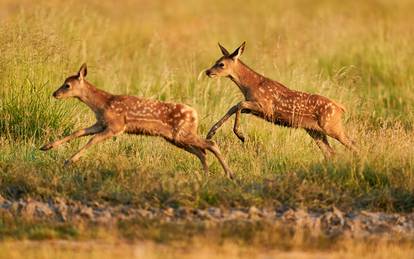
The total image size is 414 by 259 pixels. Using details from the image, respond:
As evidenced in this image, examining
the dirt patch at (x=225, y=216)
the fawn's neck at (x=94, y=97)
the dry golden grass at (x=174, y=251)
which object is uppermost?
the fawn's neck at (x=94, y=97)

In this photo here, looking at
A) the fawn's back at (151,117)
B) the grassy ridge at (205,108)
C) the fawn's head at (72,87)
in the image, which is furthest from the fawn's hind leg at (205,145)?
the fawn's head at (72,87)

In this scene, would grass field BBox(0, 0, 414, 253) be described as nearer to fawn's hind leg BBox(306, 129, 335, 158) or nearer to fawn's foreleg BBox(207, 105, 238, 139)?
fawn's hind leg BBox(306, 129, 335, 158)

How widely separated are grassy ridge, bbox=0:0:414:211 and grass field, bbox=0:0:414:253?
0.08ft

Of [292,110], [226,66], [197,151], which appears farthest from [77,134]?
[292,110]

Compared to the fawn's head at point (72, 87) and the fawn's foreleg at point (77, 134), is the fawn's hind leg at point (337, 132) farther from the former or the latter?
the fawn's head at point (72, 87)

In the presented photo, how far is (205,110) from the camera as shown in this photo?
55.3 ft

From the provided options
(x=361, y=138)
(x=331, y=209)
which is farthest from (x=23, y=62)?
(x=331, y=209)

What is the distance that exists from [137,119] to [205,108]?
13.4 feet

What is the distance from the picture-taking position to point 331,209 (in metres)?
11.5

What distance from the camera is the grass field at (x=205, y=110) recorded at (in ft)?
38.7

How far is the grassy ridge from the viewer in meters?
11.8

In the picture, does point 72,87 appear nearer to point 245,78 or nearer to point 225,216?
point 245,78

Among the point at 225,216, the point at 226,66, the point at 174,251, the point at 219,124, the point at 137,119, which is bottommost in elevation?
the point at 174,251

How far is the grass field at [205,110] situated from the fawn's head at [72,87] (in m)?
0.80
